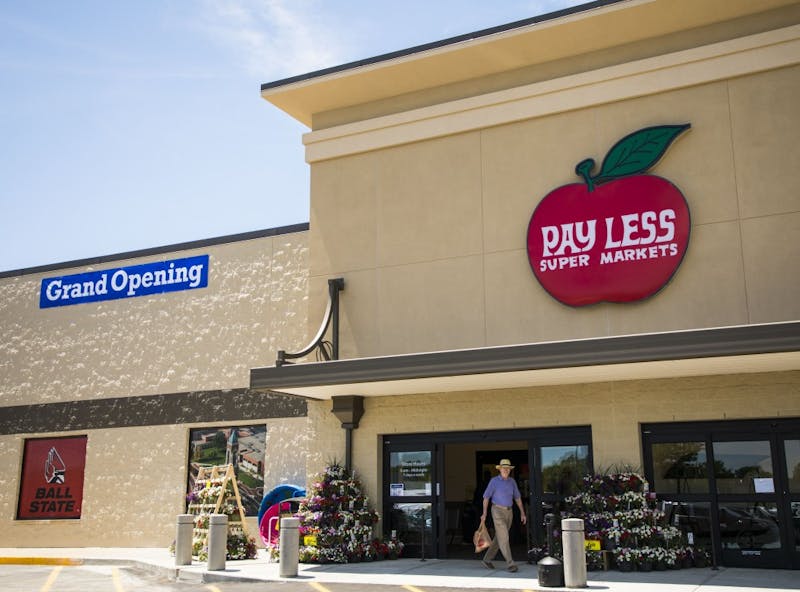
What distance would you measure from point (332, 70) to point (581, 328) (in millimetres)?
7540

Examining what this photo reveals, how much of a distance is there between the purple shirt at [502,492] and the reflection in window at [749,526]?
3.41m

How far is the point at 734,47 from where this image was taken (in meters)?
15.4

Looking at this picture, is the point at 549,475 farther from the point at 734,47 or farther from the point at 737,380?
the point at 734,47

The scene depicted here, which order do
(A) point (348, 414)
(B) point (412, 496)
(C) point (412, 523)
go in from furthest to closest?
(A) point (348, 414), (B) point (412, 496), (C) point (412, 523)

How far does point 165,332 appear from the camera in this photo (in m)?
22.7

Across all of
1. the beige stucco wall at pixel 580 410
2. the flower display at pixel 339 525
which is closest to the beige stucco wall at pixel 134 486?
the beige stucco wall at pixel 580 410

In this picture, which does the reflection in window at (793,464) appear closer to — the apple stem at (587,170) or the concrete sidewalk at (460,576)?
the concrete sidewalk at (460,576)

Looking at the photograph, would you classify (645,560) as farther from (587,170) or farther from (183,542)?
(183,542)

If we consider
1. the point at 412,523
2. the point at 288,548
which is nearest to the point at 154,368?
the point at 412,523

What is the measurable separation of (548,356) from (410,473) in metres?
4.75

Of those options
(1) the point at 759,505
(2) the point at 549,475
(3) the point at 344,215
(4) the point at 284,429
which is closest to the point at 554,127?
(3) the point at 344,215

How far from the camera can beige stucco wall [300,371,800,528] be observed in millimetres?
14578

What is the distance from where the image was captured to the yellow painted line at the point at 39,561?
759 inches

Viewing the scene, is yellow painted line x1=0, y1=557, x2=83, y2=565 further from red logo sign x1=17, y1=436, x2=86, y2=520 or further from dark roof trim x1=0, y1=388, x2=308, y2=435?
dark roof trim x1=0, y1=388, x2=308, y2=435
